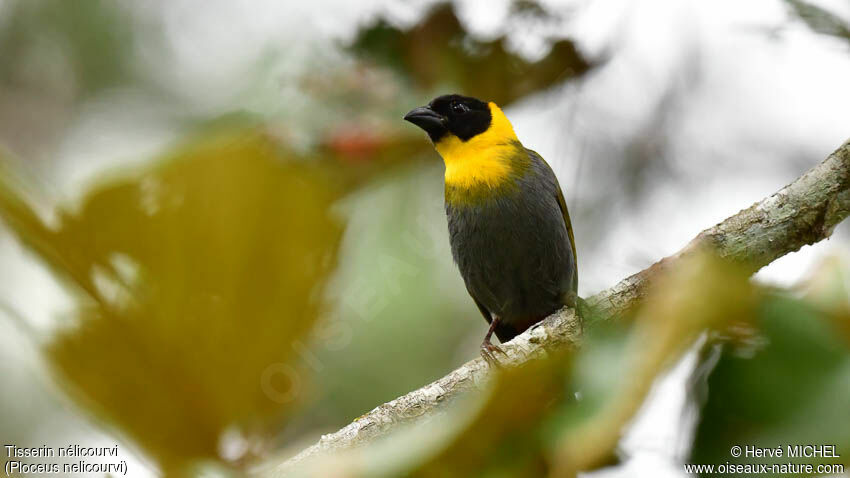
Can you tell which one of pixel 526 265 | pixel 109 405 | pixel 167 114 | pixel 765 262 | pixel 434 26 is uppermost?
pixel 167 114

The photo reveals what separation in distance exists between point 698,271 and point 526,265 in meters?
3.51

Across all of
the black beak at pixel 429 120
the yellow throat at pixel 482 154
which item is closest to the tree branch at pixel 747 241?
the yellow throat at pixel 482 154

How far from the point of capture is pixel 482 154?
4.34 metres

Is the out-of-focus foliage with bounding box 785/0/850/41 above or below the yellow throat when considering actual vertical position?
below

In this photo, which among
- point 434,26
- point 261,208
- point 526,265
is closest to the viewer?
point 261,208

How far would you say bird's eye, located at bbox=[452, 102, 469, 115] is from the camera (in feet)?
14.7

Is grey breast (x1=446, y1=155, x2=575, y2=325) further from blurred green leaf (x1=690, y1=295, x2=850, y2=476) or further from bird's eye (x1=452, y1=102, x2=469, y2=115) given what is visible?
blurred green leaf (x1=690, y1=295, x2=850, y2=476)

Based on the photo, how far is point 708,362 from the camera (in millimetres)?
564

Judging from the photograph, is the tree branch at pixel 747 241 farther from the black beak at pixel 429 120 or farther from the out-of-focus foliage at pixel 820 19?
the black beak at pixel 429 120

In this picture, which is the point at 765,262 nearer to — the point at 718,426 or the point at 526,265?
the point at 718,426

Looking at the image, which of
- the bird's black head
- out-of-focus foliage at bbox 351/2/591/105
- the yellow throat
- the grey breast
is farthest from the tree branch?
the bird's black head

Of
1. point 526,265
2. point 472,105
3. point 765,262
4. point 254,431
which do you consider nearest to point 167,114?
point 472,105

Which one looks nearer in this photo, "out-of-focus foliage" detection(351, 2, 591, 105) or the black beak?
"out-of-focus foliage" detection(351, 2, 591, 105)

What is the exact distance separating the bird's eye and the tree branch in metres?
2.44
